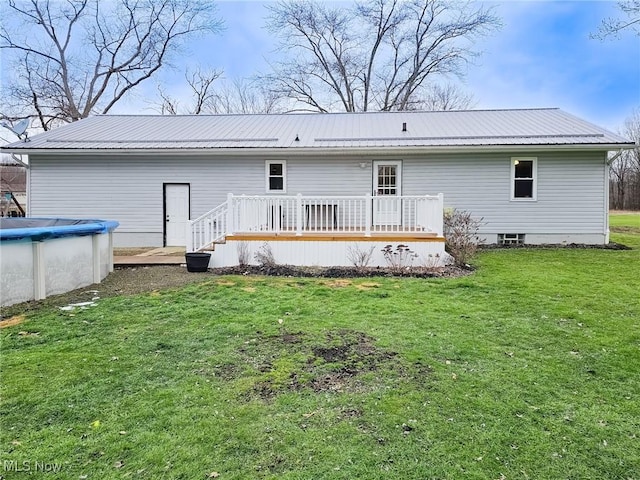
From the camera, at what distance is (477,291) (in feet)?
20.8

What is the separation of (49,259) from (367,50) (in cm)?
2501

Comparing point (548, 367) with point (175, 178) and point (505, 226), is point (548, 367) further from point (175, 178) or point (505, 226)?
point (175, 178)

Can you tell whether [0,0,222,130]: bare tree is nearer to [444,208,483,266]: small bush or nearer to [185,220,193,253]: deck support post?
[185,220,193,253]: deck support post

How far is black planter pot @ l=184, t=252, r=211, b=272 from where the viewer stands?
8.06m

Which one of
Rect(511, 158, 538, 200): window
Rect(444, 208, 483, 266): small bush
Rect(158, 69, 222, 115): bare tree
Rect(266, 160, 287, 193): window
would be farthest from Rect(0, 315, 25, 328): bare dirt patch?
Rect(158, 69, 222, 115): bare tree

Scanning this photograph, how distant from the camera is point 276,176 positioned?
475 inches

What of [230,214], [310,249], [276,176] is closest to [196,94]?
[276,176]

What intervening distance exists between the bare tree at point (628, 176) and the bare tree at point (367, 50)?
21.4 metres

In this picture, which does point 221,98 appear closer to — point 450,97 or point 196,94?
point 196,94

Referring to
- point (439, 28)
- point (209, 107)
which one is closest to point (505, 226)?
point (439, 28)

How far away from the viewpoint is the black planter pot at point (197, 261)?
8.06 meters

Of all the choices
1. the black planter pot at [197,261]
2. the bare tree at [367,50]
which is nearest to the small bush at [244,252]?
the black planter pot at [197,261]

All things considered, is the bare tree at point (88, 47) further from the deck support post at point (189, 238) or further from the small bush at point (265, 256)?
the small bush at point (265, 256)

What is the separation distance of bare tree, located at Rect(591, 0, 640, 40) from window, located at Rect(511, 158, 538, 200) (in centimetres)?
363
